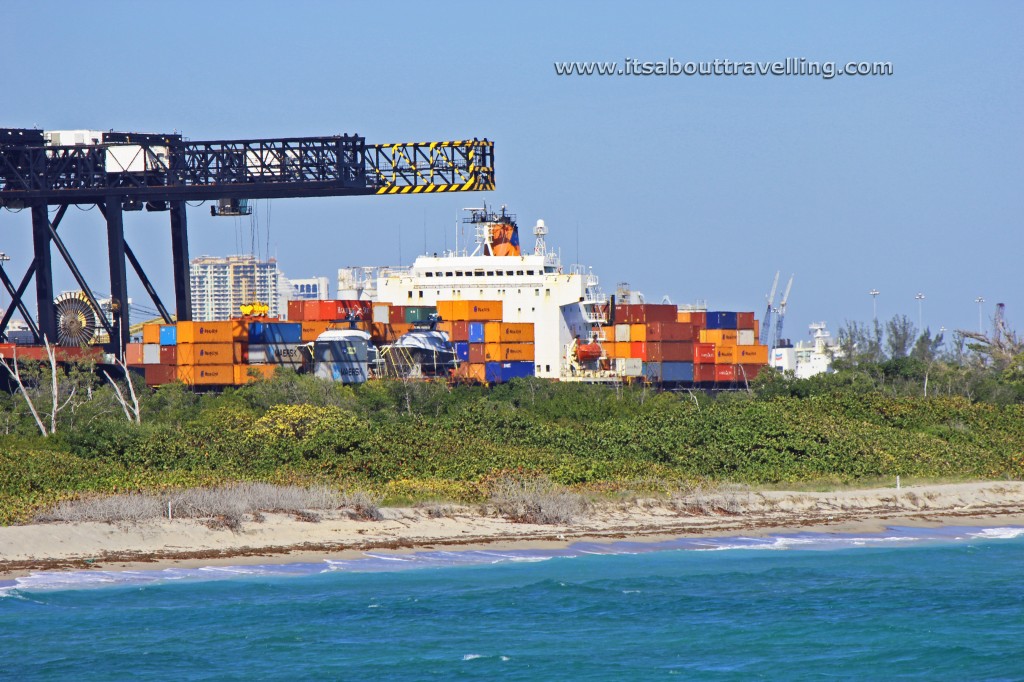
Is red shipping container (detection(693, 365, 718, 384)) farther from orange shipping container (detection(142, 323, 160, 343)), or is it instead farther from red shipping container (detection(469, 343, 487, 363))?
orange shipping container (detection(142, 323, 160, 343))

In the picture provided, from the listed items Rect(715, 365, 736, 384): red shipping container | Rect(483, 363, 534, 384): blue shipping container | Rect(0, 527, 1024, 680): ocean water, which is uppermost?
Rect(483, 363, 534, 384): blue shipping container

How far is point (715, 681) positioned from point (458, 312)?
4994 cm

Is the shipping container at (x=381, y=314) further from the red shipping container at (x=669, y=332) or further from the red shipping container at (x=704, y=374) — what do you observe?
the red shipping container at (x=704, y=374)

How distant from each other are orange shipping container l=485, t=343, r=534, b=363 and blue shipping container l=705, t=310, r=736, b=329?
12.7m

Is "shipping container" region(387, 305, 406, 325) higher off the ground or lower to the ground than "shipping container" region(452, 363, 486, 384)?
higher

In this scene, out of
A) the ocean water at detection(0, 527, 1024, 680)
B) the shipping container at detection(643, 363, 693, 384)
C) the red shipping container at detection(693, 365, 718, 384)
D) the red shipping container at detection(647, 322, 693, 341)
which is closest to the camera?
the ocean water at detection(0, 527, 1024, 680)

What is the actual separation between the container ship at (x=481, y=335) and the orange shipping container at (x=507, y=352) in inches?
1.9

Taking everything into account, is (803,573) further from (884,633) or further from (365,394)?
(365,394)

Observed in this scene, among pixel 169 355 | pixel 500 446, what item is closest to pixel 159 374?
pixel 169 355

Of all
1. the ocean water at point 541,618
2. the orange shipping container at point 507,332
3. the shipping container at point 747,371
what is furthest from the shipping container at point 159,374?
the ocean water at point 541,618

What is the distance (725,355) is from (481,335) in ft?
48.9

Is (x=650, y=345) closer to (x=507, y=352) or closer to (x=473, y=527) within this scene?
(x=507, y=352)

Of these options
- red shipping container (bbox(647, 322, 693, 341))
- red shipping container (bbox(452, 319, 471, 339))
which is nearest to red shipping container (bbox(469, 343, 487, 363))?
red shipping container (bbox(452, 319, 471, 339))

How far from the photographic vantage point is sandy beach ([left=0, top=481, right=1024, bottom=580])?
26.7m
